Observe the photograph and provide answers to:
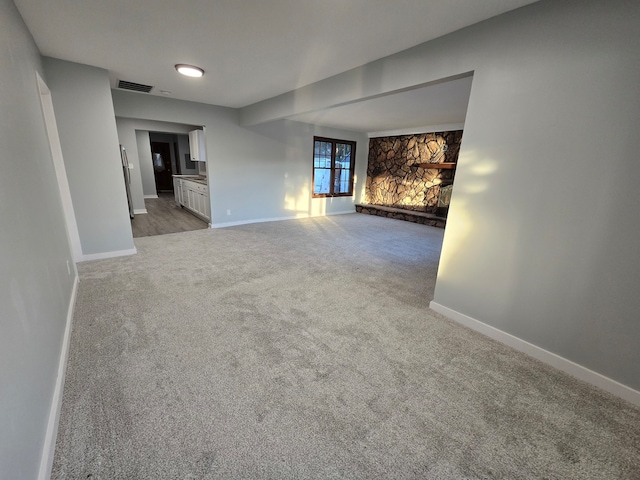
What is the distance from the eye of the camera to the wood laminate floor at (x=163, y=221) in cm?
518

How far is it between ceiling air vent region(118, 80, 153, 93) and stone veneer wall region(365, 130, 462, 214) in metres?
5.54

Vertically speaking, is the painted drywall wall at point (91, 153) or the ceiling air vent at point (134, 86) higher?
the ceiling air vent at point (134, 86)

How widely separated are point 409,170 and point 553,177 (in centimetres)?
551

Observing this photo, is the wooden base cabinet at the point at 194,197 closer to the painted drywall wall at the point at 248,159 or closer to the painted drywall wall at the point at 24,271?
the painted drywall wall at the point at 248,159

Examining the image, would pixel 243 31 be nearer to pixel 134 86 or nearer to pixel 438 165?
pixel 134 86

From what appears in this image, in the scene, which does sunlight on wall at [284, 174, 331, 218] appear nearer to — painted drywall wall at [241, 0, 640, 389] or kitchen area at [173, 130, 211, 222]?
kitchen area at [173, 130, 211, 222]

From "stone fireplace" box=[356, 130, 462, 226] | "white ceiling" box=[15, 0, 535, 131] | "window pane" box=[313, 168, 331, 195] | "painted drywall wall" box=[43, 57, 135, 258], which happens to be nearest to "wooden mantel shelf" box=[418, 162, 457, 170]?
"stone fireplace" box=[356, 130, 462, 226]

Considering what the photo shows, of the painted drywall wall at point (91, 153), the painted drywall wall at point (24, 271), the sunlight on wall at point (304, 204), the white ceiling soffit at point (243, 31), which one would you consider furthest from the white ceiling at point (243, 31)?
the sunlight on wall at point (304, 204)

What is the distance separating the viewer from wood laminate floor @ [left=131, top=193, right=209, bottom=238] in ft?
17.0

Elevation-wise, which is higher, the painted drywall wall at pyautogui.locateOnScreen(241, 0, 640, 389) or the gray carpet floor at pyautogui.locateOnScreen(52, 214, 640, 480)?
the painted drywall wall at pyautogui.locateOnScreen(241, 0, 640, 389)

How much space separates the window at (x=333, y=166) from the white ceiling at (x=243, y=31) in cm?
371

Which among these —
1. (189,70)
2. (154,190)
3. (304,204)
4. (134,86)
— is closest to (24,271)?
(189,70)

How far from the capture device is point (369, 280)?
10.6ft

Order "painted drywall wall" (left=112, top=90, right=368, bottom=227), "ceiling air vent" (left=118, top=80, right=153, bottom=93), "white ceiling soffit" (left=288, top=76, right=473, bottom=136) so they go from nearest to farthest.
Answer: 1. "white ceiling soffit" (left=288, top=76, right=473, bottom=136)
2. "ceiling air vent" (left=118, top=80, right=153, bottom=93)
3. "painted drywall wall" (left=112, top=90, right=368, bottom=227)
